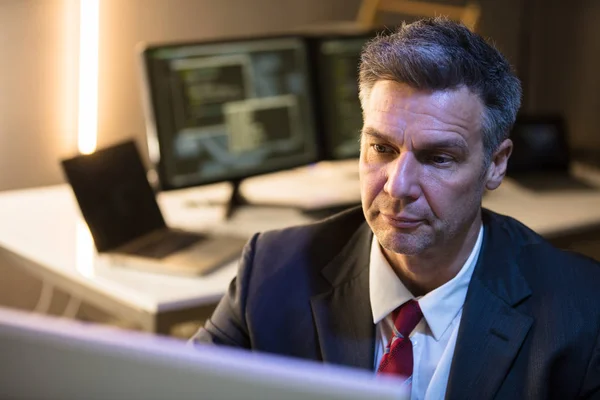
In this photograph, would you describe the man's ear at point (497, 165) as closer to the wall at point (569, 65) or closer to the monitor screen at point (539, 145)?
the monitor screen at point (539, 145)

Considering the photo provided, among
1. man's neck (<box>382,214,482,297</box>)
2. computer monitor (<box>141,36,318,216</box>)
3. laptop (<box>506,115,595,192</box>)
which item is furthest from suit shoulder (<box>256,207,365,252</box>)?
laptop (<box>506,115,595,192</box>)

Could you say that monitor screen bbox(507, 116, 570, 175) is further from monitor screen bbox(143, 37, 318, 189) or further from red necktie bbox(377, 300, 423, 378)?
red necktie bbox(377, 300, 423, 378)

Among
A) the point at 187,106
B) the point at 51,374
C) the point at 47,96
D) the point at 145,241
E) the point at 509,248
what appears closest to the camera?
the point at 51,374

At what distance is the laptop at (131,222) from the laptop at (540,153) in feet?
3.49

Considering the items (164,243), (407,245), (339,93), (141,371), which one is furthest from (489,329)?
(339,93)

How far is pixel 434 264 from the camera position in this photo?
1272 millimetres

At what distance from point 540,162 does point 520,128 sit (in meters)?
0.12

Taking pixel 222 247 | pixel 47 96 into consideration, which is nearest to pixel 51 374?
pixel 222 247

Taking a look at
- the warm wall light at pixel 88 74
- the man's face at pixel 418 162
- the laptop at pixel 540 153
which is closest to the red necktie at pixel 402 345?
the man's face at pixel 418 162

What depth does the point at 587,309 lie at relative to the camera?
1.25 m

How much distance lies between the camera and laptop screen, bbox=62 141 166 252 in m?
1.86

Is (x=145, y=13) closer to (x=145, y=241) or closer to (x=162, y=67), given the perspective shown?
(x=162, y=67)

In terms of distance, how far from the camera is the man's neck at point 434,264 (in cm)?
127

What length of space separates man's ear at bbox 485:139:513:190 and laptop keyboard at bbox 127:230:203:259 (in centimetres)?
85
